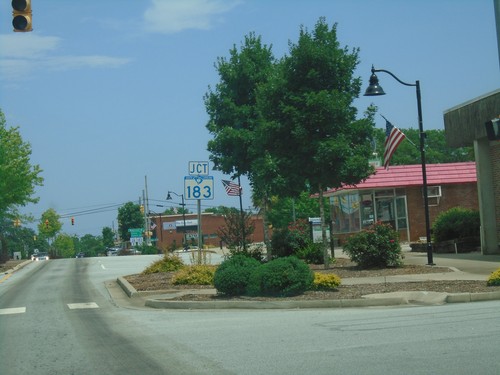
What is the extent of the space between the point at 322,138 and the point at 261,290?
7.41m

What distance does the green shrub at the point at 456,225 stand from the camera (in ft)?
91.3

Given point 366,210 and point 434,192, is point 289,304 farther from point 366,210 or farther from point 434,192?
point 366,210

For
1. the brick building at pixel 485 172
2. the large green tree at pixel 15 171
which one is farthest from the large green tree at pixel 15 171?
the brick building at pixel 485 172

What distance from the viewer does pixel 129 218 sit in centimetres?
11581

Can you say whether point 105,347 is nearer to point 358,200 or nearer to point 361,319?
point 361,319

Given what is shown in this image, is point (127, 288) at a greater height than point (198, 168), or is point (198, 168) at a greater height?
point (198, 168)

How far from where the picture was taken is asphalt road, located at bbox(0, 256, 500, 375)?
8289 millimetres

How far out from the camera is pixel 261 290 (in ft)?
50.9

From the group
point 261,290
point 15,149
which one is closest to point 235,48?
point 261,290

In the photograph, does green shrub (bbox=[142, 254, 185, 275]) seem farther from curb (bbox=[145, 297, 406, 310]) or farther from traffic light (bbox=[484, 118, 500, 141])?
traffic light (bbox=[484, 118, 500, 141])

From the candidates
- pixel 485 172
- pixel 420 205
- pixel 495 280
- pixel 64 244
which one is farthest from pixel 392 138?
pixel 64 244

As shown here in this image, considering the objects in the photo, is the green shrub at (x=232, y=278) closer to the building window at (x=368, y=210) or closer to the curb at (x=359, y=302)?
the curb at (x=359, y=302)

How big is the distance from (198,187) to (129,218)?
97.6 meters

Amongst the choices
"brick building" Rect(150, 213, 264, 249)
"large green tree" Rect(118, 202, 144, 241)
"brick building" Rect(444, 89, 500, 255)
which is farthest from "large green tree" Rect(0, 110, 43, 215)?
"large green tree" Rect(118, 202, 144, 241)
